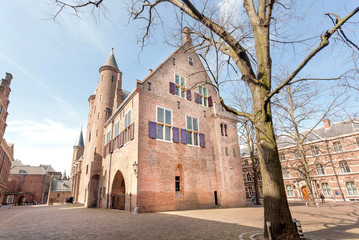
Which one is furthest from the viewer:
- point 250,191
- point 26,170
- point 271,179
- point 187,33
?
point 26,170

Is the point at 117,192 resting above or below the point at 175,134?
below

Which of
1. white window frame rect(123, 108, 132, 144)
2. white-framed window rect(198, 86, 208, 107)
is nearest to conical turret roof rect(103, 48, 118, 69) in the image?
white window frame rect(123, 108, 132, 144)

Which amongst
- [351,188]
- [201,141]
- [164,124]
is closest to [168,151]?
[164,124]

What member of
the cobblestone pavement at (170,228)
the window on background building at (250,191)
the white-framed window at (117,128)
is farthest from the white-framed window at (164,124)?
the window on background building at (250,191)

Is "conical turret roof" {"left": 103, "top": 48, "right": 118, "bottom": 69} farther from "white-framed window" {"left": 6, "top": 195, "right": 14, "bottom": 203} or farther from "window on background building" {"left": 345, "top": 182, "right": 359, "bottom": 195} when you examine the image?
"white-framed window" {"left": 6, "top": 195, "right": 14, "bottom": 203}

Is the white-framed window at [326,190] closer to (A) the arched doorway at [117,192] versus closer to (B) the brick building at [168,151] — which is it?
(B) the brick building at [168,151]

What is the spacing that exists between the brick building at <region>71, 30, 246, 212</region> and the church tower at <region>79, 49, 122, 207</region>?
12 centimetres

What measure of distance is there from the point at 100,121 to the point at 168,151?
12939 mm

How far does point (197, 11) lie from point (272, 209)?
5399mm

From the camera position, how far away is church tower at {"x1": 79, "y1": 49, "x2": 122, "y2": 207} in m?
21.3

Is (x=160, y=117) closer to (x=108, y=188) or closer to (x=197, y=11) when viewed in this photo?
(x=108, y=188)

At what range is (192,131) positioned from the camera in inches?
688

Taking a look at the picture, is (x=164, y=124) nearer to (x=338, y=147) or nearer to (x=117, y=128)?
(x=117, y=128)

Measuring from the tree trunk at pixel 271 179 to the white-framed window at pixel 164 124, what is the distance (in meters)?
10.8
